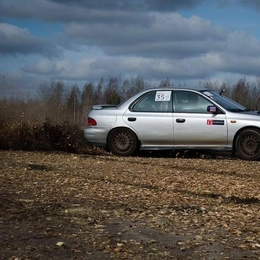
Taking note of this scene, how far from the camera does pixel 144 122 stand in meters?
11.5

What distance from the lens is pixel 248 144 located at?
11008 millimetres

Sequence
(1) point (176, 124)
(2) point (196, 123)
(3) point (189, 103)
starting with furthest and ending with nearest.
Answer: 1. (3) point (189, 103)
2. (1) point (176, 124)
3. (2) point (196, 123)

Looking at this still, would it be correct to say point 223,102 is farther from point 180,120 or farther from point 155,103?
point 155,103

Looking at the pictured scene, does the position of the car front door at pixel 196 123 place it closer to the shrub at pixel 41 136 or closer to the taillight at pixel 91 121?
the taillight at pixel 91 121

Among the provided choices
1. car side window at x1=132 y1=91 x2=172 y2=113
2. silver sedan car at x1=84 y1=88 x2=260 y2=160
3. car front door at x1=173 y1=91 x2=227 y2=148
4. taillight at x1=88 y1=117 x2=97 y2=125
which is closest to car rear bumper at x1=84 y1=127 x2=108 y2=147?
silver sedan car at x1=84 y1=88 x2=260 y2=160

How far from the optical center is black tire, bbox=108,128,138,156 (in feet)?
37.8

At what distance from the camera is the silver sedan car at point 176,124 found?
11039mm

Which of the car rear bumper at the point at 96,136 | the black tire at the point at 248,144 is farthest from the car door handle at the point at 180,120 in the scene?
the car rear bumper at the point at 96,136

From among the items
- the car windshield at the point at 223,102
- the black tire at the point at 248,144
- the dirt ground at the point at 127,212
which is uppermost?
the car windshield at the point at 223,102

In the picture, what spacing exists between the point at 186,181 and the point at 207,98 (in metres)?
3.71

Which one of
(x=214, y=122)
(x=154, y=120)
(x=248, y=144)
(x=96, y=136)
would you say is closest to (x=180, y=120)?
(x=154, y=120)

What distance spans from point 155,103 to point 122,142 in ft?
3.53

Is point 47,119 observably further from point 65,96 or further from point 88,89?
point 88,89

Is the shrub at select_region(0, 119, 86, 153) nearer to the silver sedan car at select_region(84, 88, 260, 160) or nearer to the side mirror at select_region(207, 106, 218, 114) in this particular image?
the silver sedan car at select_region(84, 88, 260, 160)
